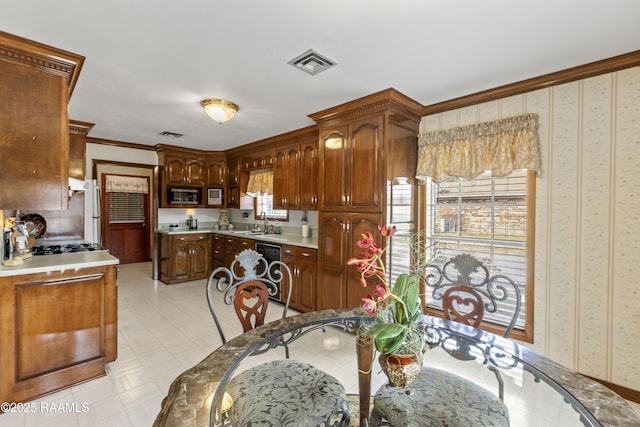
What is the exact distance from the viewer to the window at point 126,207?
629cm

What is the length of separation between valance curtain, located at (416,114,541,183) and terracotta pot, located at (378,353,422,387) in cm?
223

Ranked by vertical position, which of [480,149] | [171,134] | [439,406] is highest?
[171,134]

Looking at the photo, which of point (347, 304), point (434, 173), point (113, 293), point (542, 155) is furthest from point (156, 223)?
point (542, 155)

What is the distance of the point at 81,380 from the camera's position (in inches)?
91.6

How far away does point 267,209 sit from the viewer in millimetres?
5648

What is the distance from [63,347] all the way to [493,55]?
12.6 feet

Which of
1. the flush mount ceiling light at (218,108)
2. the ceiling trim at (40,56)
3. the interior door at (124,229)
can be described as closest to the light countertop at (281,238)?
the interior door at (124,229)

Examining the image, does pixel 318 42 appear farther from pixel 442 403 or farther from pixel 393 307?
pixel 442 403

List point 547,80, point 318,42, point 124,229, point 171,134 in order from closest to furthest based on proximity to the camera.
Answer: point 318,42 < point 547,80 < point 171,134 < point 124,229

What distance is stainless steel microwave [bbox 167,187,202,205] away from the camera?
5.46 m

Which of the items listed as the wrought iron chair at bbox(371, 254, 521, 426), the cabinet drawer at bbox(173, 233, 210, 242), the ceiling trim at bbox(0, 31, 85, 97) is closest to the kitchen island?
the ceiling trim at bbox(0, 31, 85, 97)

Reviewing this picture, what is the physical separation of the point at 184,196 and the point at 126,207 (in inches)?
75.2

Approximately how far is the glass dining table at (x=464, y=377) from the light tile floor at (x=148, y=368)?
0.06 meters

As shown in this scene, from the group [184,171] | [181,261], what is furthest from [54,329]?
[184,171]
